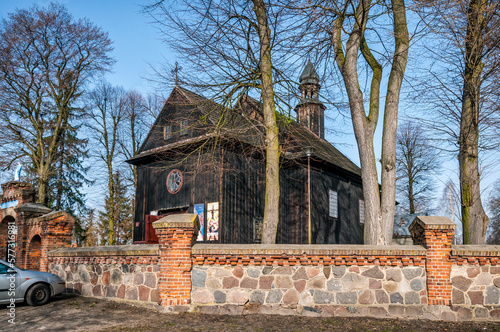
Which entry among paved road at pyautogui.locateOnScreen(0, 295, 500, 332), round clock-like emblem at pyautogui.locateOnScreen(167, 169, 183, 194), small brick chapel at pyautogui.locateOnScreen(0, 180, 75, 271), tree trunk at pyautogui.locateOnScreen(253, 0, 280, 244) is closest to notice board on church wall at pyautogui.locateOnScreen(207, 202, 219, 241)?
round clock-like emblem at pyautogui.locateOnScreen(167, 169, 183, 194)

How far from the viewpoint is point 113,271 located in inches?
373

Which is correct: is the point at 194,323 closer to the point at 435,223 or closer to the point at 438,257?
the point at 438,257

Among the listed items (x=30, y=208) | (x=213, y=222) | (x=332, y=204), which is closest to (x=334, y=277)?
(x=213, y=222)

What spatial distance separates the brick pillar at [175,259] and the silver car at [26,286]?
140 inches

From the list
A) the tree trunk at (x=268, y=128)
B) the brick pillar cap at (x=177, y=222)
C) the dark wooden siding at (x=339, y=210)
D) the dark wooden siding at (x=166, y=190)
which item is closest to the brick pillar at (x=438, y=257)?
the tree trunk at (x=268, y=128)

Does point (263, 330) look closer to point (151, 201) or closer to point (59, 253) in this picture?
point (59, 253)

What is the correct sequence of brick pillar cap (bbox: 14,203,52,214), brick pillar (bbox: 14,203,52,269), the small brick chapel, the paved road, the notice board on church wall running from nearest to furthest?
the paved road → the small brick chapel → brick pillar (bbox: 14,203,52,269) → brick pillar cap (bbox: 14,203,52,214) → the notice board on church wall

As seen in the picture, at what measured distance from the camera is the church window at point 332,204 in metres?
19.5

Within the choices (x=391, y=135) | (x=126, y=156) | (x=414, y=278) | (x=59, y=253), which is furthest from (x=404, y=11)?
(x=126, y=156)

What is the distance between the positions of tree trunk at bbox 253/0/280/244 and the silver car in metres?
5.40

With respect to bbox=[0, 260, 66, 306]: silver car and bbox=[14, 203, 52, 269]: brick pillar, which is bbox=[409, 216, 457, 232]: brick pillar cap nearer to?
bbox=[0, 260, 66, 306]: silver car

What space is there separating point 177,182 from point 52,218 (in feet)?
20.1

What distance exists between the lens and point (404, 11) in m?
10.6

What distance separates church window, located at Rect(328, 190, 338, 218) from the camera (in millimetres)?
19469
